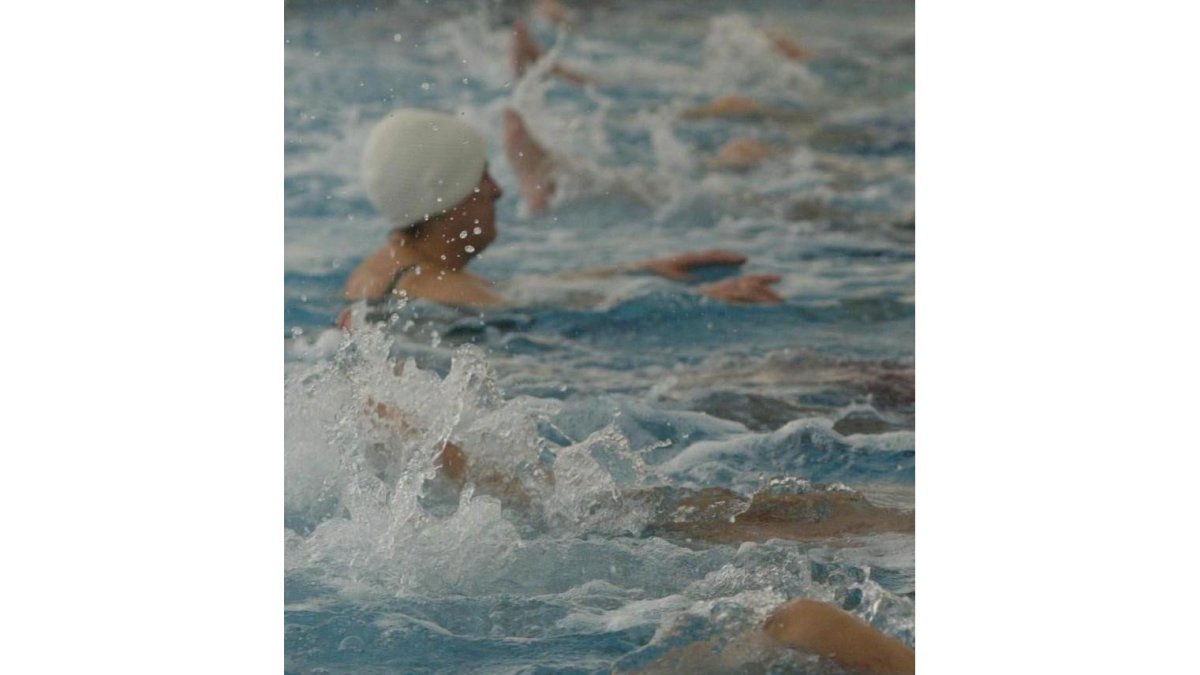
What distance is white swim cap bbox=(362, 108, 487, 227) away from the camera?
2.64m

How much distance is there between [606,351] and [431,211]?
45cm

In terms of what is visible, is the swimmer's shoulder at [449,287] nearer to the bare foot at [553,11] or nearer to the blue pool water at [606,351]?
the blue pool water at [606,351]

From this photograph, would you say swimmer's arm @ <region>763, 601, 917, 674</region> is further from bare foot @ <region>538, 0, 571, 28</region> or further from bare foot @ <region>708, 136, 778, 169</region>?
bare foot @ <region>538, 0, 571, 28</region>

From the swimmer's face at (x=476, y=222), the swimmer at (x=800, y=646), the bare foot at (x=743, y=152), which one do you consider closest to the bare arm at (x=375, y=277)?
the swimmer's face at (x=476, y=222)

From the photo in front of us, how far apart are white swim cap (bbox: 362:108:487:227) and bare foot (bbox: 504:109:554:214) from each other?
0.06 m

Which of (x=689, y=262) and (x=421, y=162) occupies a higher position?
(x=421, y=162)

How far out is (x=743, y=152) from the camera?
2592 millimetres

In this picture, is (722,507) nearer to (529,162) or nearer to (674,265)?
(674,265)

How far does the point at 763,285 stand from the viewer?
2.61m

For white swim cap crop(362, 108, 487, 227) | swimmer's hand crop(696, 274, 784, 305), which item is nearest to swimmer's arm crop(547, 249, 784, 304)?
swimmer's hand crop(696, 274, 784, 305)

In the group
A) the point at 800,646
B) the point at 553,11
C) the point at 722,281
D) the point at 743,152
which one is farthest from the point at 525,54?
the point at 800,646
